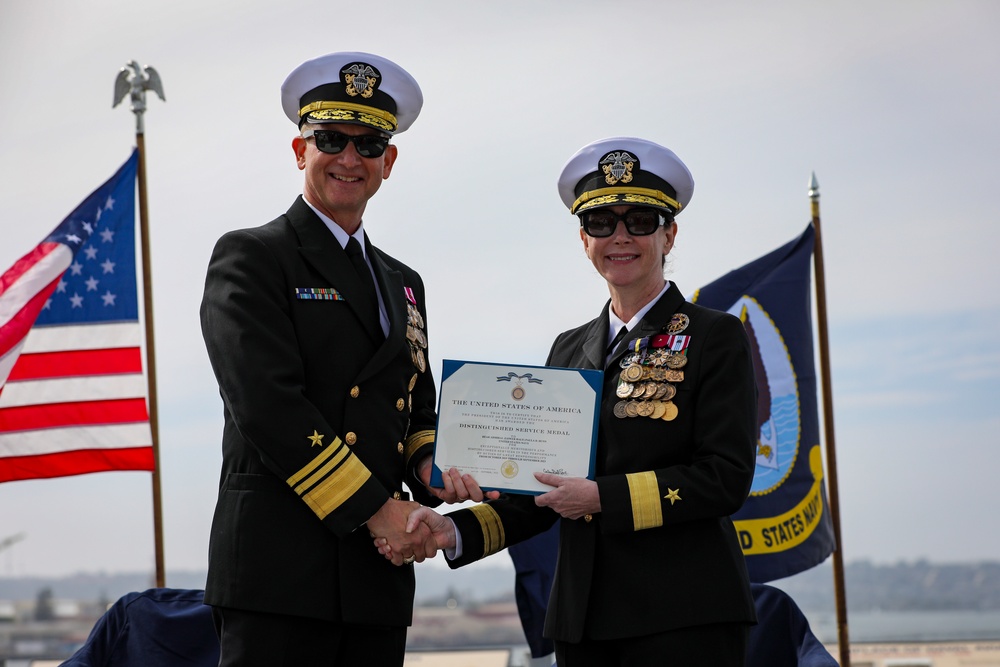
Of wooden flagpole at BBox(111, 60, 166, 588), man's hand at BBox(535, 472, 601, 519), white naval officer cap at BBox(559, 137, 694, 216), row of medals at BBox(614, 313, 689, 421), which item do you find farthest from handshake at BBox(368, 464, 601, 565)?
wooden flagpole at BBox(111, 60, 166, 588)

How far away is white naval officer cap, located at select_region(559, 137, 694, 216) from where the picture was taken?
322 cm

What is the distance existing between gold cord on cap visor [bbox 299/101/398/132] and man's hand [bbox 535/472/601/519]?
1.11 metres

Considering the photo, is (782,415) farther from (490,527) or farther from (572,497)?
(572,497)

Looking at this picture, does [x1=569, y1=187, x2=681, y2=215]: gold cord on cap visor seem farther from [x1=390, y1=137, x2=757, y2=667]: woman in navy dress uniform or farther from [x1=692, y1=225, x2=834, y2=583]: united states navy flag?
[x1=692, y1=225, x2=834, y2=583]: united states navy flag

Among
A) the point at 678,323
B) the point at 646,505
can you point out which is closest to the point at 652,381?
the point at 678,323

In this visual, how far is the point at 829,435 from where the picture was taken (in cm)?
647

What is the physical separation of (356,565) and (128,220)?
4099 mm

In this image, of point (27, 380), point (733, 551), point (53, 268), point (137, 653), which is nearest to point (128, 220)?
point (53, 268)

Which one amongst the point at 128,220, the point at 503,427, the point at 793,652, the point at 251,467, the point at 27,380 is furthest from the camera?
the point at 128,220

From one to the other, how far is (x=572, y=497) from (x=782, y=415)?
3.65m

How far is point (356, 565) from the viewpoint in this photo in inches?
111

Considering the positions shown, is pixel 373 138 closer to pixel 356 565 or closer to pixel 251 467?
pixel 251 467

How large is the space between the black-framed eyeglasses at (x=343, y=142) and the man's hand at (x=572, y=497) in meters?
1.04

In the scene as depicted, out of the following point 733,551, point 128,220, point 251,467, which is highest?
point 128,220
